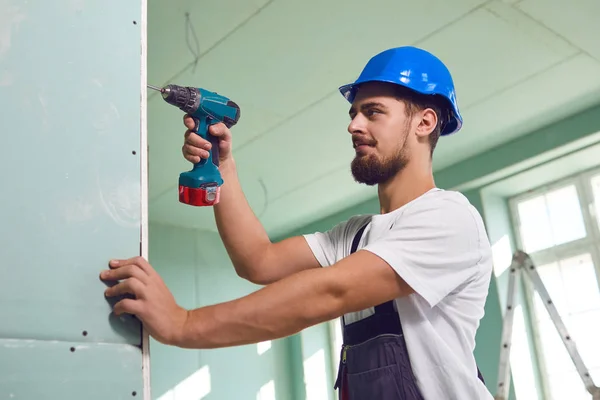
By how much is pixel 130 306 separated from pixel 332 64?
271 cm

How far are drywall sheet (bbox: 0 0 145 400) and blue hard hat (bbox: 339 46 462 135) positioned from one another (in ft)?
2.06

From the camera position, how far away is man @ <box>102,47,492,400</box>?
1147mm

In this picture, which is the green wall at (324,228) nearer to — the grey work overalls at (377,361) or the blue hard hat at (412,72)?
the blue hard hat at (412,72)

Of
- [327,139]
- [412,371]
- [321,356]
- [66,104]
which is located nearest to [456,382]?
[412,371]

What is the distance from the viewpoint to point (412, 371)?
129 cm

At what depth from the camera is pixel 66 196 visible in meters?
1.11

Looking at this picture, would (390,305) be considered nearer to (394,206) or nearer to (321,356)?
(394,206)

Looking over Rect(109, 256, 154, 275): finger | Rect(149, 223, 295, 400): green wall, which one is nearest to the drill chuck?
Rect(109, 256, 154, 275): finger

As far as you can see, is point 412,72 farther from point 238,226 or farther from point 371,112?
point 238,226

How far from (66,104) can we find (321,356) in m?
5.06

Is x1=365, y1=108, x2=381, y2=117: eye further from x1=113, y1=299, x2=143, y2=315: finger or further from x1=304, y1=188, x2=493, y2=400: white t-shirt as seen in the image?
x1=113, y1=299, x2=143, y2=315: finger

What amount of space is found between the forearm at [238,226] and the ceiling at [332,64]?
5.48 feet

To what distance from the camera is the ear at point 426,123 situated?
5.33 ft

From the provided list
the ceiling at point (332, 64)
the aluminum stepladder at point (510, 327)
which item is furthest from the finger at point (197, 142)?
the aluminum stepladder at point (510, 327)
